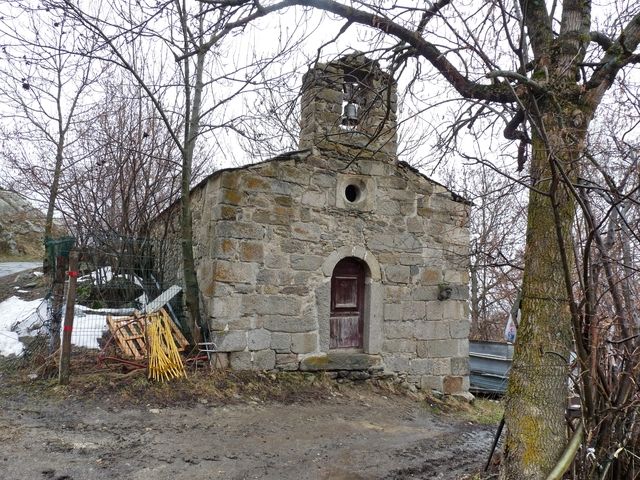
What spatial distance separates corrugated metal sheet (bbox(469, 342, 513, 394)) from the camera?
963 centimetres

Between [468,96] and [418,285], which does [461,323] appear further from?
[468,96]

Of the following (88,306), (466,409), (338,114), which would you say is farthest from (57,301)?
(466,409)

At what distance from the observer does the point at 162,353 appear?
243 inches

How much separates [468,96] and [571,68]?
0.80 meters

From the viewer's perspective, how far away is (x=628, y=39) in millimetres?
3766


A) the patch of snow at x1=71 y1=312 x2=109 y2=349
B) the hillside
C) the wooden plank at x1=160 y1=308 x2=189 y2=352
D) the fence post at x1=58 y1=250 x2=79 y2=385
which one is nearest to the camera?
the fence post at x1=58 y1=250 x2=79 y2=385

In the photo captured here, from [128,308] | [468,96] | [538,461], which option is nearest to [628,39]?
[468,96]

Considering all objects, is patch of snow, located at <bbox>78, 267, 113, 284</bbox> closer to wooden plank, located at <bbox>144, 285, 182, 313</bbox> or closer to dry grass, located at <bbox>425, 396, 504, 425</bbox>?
wooden plank, located at <bbox>144, 285, 182, 313</bbox>

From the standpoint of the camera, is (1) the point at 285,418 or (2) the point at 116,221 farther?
(2) the point at 116,221

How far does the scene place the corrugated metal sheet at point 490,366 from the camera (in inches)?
379

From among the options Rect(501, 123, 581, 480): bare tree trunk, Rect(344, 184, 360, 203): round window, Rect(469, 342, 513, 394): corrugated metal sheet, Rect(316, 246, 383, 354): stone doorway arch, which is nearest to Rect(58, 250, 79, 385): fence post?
Rect(316, 246, 383, 354): stone doorway arch

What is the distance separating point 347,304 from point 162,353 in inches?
111

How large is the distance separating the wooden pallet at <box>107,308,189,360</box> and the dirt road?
3.47 ft

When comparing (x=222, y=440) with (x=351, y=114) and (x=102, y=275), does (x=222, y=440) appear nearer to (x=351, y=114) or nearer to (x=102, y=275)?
(x=351, y=114)
